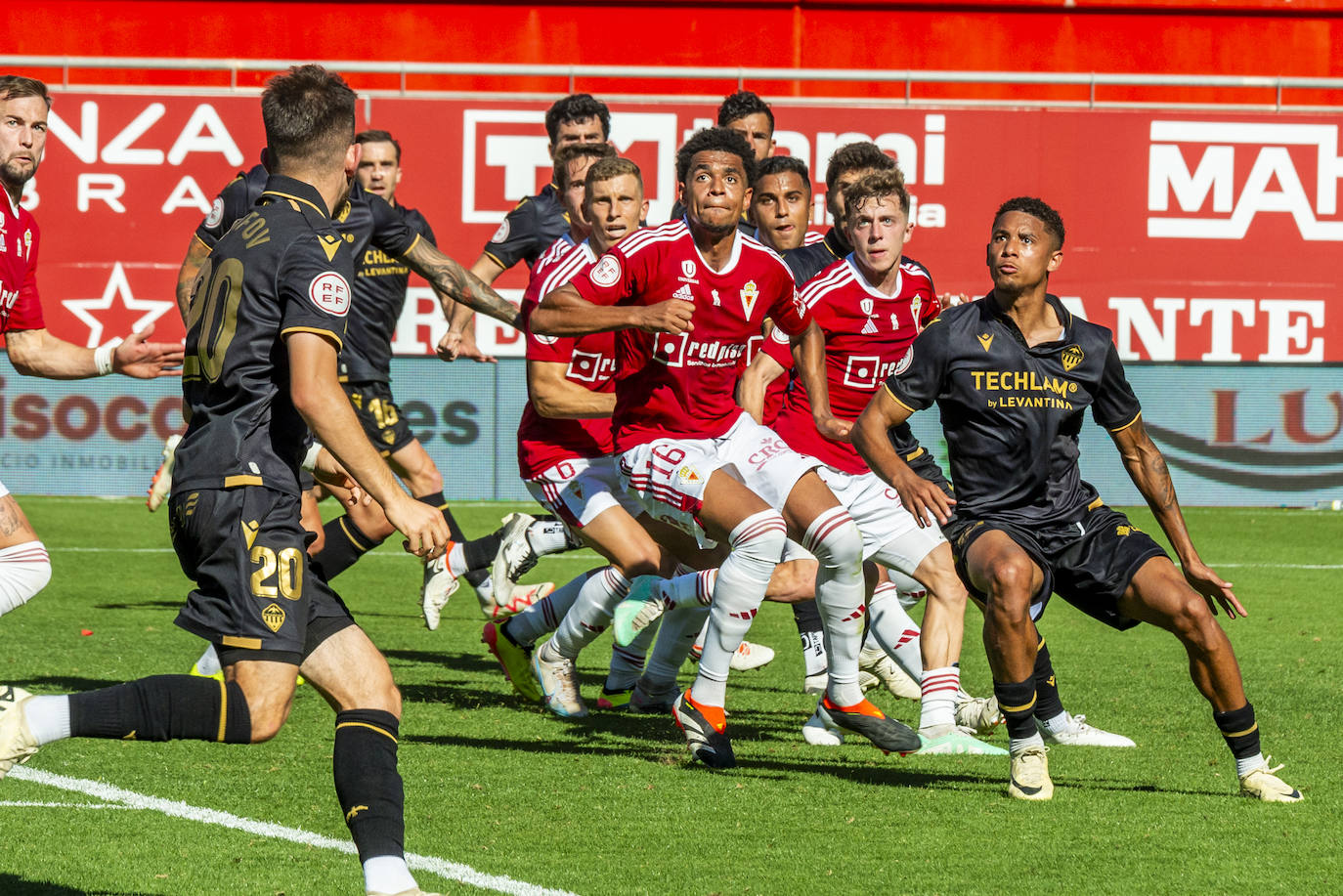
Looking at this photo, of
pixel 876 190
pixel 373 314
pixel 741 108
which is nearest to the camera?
pixel 876 190

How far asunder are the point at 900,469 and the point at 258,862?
263 centimetres

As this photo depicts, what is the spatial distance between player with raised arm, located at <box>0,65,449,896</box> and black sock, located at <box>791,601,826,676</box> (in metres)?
3.97

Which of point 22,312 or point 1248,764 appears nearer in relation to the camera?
point 1248,764

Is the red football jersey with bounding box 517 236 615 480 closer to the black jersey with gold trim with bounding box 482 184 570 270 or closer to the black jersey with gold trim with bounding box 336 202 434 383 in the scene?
the black jersey with gold trim with bounding box 336 202 434 383

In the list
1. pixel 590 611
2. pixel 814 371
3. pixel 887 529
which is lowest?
pixel 590 611

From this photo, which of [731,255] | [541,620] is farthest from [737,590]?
[541,620]

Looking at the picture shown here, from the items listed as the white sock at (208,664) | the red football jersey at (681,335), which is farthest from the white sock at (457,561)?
the red football jersey at (681,335)

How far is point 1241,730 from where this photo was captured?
5.86 m

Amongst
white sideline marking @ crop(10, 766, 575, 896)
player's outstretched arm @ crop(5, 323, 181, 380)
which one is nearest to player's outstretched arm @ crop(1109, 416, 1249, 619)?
white sideline marking @ crop(10, 766, 575, 896)

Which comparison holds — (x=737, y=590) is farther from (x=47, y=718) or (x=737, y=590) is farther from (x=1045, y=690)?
(x=47, y=718)

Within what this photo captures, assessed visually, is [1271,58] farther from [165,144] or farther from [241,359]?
[241,359]

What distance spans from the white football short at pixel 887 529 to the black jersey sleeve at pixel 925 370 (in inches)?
41.2

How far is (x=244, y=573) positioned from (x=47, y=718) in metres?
0.57

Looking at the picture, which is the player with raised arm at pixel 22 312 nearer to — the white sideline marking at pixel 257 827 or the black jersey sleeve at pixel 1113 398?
the white sideline marking at pixel 257 827
